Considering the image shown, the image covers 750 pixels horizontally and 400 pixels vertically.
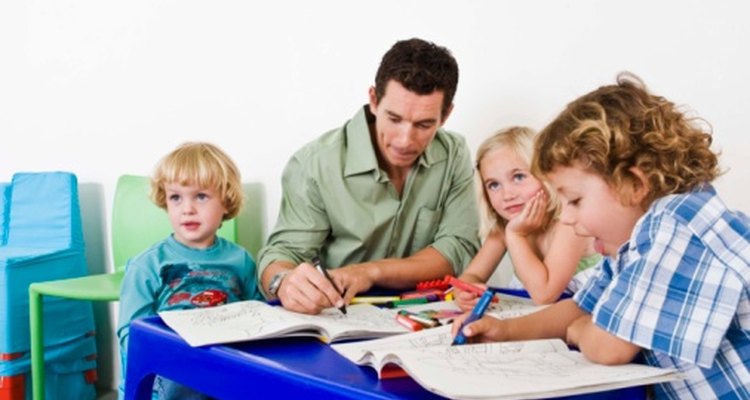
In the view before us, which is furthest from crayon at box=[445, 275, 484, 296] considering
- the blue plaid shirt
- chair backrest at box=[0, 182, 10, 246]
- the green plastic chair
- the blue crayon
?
chair backrest at box=[0, 182, 10, 246]

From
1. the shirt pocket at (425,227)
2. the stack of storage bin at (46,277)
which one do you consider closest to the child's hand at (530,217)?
the shirt pocket at (425,227)

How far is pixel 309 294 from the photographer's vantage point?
1100mm

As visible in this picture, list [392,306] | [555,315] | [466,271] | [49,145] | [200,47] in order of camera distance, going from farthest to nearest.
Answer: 1. [49,145]
2. [200,47]
3. [466,271]
4. [392,306]
5. [555,315]

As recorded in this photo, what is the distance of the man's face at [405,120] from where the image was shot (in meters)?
1.55

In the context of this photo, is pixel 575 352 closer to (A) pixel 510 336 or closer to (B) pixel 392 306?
(A) pixel 510 336

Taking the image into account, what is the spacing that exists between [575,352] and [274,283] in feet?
1.88

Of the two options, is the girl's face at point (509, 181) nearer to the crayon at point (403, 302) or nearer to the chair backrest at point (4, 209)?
the crayon at point (403, 302)

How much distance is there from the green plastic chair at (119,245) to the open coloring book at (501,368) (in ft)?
4.89

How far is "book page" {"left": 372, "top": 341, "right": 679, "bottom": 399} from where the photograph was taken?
0.69 meters

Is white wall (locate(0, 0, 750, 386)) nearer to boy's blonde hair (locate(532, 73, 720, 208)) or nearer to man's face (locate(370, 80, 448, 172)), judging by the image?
man's face (locate(370, 80, 448, 172))

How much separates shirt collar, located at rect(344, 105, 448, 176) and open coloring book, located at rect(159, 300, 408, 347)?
0.58m

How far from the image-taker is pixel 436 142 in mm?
1756

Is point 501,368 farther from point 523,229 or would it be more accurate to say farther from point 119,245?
point 119,245

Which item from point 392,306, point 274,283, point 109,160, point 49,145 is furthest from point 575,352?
point 49,145
